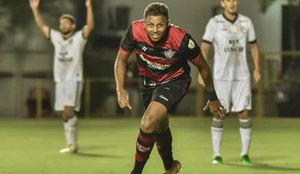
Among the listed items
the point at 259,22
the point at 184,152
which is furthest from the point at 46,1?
the point at 184,152

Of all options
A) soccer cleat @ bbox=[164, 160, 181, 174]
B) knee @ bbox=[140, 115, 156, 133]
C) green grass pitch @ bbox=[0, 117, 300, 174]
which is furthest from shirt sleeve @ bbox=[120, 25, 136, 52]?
green grass pitch @ bbox=[0, 117, 300, 174]

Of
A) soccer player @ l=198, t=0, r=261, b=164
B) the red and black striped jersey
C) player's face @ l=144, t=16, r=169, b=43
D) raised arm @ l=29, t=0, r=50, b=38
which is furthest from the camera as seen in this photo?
raised arm @ l=29, t=0, r=50, b=38

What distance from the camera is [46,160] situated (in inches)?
454

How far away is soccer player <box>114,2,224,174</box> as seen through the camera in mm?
8109

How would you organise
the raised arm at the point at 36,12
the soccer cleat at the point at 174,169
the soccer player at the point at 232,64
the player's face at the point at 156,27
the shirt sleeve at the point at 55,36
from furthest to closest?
the shirt sleeve at the point at 55,36 → the raised arm at the point at 36,12 → the soccer player at the point at 232,64 → the soccer cleat at the point at 174,169 → the player's face at the point at 156,27

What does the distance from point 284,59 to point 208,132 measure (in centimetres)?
770

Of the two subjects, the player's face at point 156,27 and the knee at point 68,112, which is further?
the knee at point 68,112

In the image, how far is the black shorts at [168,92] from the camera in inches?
328

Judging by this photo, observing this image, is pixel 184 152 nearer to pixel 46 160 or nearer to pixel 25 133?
pixel 46 160

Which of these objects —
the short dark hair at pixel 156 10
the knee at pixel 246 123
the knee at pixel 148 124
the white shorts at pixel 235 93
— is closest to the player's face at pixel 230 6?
the white shorts at pixel 235 93

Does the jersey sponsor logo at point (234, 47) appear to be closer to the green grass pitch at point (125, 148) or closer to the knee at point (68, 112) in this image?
the green grass pitch at point (125, 148)

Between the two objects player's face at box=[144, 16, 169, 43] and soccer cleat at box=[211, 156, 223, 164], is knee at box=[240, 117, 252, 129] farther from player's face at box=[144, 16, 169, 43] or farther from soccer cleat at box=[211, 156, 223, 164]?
player's face at box=[144, 16, 169, 43]

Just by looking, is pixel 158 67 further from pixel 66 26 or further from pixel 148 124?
pixel 66 26

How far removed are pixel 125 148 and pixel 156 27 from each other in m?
5.71
